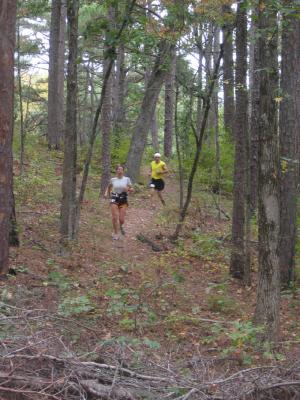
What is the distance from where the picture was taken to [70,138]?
39.3 feet

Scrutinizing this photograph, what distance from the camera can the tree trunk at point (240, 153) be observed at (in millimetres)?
11500

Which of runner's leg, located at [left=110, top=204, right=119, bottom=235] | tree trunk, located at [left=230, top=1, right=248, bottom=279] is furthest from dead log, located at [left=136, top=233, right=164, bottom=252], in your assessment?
tree trunk, located at [left=230, top=1, right=248, bottom=279]

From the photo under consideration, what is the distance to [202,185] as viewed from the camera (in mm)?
20953

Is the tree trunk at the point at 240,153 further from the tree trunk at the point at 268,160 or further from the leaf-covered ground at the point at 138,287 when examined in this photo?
the tree trunk at the point at 268,160

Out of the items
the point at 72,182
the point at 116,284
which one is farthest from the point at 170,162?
the point at 116,284

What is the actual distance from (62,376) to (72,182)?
7.38 meters

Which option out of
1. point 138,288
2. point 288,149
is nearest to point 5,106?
point 138,288

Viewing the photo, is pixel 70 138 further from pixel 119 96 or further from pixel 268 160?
pixel 119 96

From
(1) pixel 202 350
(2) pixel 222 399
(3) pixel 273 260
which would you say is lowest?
(1) pixel 202 350

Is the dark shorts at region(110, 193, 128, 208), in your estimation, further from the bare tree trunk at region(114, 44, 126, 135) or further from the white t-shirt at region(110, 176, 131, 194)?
the bare tree trunk at region(114, 44, 126, 135)

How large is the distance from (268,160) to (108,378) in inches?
140

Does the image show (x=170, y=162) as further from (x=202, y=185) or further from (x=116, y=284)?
(x=116, y=284)

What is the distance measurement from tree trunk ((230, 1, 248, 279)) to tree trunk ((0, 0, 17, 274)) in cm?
440

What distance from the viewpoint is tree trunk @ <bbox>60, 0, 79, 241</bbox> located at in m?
11.5
